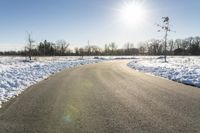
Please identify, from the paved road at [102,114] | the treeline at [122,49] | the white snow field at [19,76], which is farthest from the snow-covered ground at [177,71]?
the treeline at [122,49]

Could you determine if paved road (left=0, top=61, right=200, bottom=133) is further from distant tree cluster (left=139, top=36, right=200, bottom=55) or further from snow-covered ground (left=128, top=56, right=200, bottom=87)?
distant tree cluster (left=139, top=36, right=200, bottom=55)

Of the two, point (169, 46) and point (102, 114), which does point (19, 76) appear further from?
point (169, 46)

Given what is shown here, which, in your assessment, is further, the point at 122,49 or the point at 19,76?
the point at 122,49

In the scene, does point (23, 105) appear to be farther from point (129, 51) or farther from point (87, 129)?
point (129, 51)

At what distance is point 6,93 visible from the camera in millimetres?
10453

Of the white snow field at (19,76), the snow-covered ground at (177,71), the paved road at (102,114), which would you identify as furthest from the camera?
the snow-covered ground at (177,71)

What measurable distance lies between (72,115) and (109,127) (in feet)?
4.88

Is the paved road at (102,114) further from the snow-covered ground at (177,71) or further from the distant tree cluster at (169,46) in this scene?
the distant tree cluster at (169,46)

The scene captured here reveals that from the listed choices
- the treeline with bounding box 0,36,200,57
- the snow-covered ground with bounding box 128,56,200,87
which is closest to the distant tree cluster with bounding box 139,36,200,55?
the treeline with bounding box 0,36,200,57

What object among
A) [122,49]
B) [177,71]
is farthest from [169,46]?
[177,71]

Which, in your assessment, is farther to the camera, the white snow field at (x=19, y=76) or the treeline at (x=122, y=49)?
the treeline at (x=122, y=49)

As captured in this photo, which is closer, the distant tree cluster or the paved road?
the paved road

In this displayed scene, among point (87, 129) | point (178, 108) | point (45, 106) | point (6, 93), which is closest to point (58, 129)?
point (87, 129)

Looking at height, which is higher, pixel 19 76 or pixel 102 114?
pixel 19 76
